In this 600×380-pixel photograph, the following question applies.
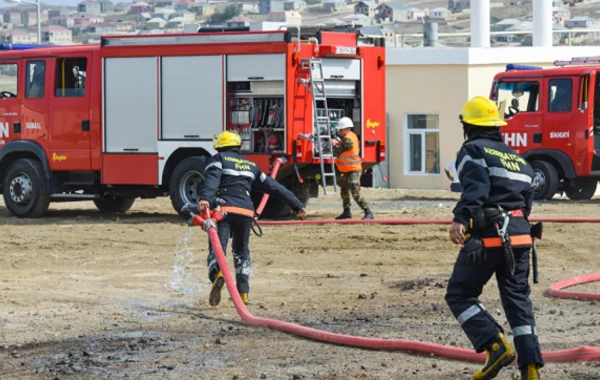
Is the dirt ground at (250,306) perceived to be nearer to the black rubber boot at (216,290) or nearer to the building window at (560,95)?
the black rubber boot at (216,290)

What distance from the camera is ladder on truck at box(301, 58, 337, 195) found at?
17.8 meters

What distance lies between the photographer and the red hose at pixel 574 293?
1091 centimetres

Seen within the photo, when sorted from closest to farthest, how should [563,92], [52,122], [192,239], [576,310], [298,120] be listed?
[576,310] < [192,239] < [298,120] < [52,122] < [563,92]

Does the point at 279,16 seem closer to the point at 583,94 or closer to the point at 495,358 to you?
the point at 583,94

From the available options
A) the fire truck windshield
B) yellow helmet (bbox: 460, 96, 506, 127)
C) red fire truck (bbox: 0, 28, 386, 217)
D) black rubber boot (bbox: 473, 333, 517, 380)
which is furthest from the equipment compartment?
black rubber boot (bbox: 473, 333, 517, 380)

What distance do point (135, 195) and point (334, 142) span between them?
369 centimetres

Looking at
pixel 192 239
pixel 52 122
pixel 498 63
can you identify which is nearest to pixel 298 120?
pixel 192 239

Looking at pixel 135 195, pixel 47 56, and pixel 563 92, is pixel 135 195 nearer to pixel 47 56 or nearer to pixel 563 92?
pixel 47 56

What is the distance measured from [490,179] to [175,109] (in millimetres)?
11220

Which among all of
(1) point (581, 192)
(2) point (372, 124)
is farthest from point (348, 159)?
(1) point (581, 192)

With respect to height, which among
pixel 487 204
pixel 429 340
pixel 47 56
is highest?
pixel 47 56

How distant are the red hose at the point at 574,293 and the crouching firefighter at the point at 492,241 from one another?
3277mm

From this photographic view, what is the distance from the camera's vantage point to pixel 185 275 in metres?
13.7

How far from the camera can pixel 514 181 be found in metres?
7.80
